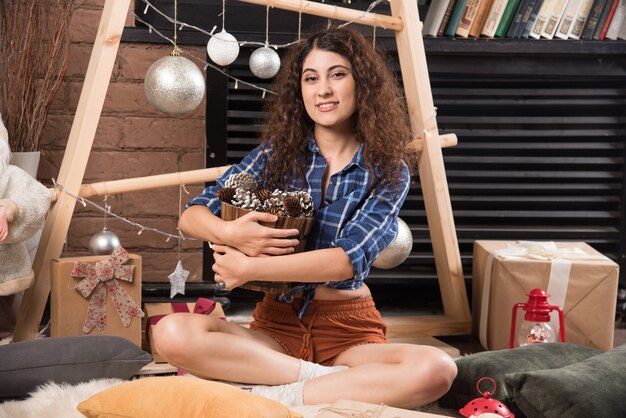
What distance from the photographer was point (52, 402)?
5.98 feet

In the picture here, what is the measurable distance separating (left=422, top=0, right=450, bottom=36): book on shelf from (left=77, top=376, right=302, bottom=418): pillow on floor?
1645 millimetres

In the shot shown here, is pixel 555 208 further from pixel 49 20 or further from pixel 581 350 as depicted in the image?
pixel 49 20

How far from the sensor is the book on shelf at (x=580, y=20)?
2.92 m

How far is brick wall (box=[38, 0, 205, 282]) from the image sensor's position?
2.87 m

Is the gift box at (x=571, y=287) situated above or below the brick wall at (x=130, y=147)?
below

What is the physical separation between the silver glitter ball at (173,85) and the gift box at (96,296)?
0.38m

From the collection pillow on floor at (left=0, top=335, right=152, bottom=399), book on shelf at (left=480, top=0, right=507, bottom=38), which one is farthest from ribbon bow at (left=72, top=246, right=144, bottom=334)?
book on shelf at (left=480, top=0, right=507, bottom=38)

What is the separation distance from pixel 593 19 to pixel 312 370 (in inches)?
63.7

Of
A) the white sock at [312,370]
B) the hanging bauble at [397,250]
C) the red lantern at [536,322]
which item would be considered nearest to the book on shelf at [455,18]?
the hanging bauble at [397,250]

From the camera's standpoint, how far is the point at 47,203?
2281 millimetres

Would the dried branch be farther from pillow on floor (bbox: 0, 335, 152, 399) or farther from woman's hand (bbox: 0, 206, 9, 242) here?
pillow on floor (bbox: 0, 335, 152, 399)

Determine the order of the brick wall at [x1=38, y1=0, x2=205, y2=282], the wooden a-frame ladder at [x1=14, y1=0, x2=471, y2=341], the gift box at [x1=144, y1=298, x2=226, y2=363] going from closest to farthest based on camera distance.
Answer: the wooden a-frame ladder at [x1=14, y1=0, x2=471, y2=341] < the gift box at [x1=144, y1=298, x2=226, y2=363] < the brick wall at [x1=38, y1=0, x2=205, y2=282]

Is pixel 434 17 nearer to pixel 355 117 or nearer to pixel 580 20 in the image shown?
pixel 580 20

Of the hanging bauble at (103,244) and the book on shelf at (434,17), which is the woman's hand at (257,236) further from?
the book on shelf at (434,17)
